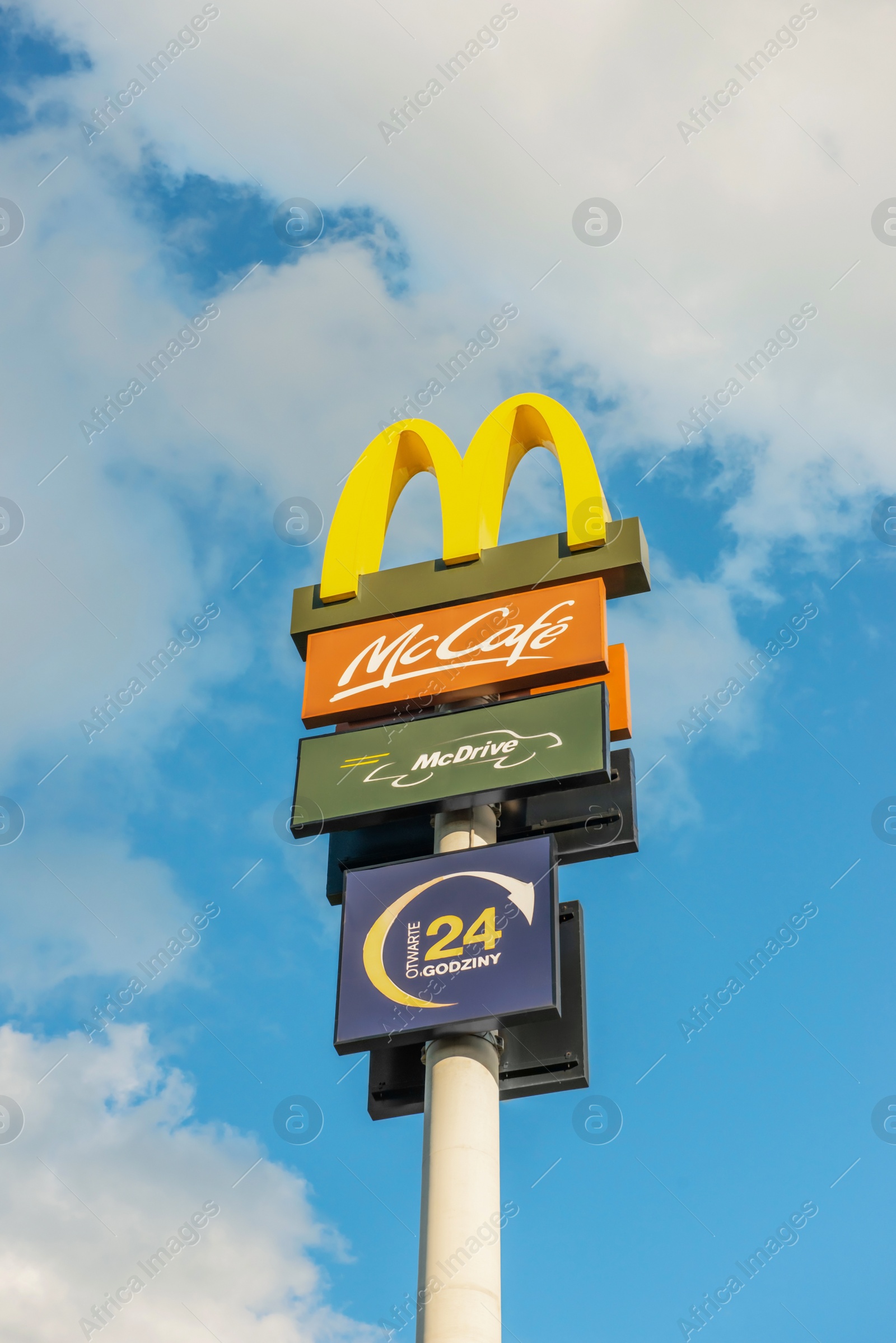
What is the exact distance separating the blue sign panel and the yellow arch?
191 inches

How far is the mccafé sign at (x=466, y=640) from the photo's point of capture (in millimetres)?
18312

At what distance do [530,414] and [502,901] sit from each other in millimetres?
8185

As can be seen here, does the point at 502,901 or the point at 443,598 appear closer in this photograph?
the point at 502,901

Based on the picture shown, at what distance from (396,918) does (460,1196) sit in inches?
132

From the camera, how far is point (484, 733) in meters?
18.6

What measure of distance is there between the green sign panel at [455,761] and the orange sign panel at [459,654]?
1.72 feet

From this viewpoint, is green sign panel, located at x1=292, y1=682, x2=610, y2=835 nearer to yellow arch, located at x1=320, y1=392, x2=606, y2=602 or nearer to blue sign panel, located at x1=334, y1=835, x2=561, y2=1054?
blue sign panel, located at x1=334, y1=835, x2=561, y2=1054

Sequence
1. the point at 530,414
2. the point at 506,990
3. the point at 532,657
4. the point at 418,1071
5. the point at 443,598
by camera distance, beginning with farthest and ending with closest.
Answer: the point at 530,414 < the point at 443,598 < the point at 532,657 < the point at 418,1071 < the point at 506,990

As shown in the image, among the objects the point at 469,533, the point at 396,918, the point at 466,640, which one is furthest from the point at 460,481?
the point at 396,918

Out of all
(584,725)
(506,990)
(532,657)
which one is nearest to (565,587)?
(532,657)

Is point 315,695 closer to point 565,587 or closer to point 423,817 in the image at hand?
point 423,817

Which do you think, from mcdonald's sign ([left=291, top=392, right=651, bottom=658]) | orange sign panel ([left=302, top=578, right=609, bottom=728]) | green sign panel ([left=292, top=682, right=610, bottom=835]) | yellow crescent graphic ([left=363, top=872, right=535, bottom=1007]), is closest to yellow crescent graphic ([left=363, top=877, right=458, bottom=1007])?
yellow crescent graphic ([left=363, top=872, right=535, bottom=1007])

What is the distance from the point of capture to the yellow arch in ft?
68.6

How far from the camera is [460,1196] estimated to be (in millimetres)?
15727
